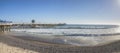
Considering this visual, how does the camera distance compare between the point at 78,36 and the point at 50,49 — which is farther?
the point at 78,36

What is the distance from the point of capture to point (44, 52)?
12266 mm

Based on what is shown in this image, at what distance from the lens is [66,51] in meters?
13.0

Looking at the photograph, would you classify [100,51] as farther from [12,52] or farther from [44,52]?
[12,52]

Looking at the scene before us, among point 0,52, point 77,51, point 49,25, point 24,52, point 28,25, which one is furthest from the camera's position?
point 49,25

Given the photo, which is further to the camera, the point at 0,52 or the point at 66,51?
the point at 66,51

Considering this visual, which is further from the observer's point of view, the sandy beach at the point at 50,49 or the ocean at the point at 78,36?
the ocean at the point at 78,36

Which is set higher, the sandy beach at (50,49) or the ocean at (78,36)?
the sandy beach at (50,49)

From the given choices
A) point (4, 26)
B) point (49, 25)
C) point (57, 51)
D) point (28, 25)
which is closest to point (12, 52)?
point (57, 51)

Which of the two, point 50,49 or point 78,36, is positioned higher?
point 50,49

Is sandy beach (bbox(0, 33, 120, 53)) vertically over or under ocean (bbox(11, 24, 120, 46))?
over

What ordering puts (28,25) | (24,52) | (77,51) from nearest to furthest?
(24,52) → (77,51) → (28,25)

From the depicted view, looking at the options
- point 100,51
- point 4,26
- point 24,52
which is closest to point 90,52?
point 100,51

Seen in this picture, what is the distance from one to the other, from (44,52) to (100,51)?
327cm

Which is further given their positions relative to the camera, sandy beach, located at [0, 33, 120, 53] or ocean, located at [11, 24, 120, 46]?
ocean, located at [11, 24, 120, 46]
